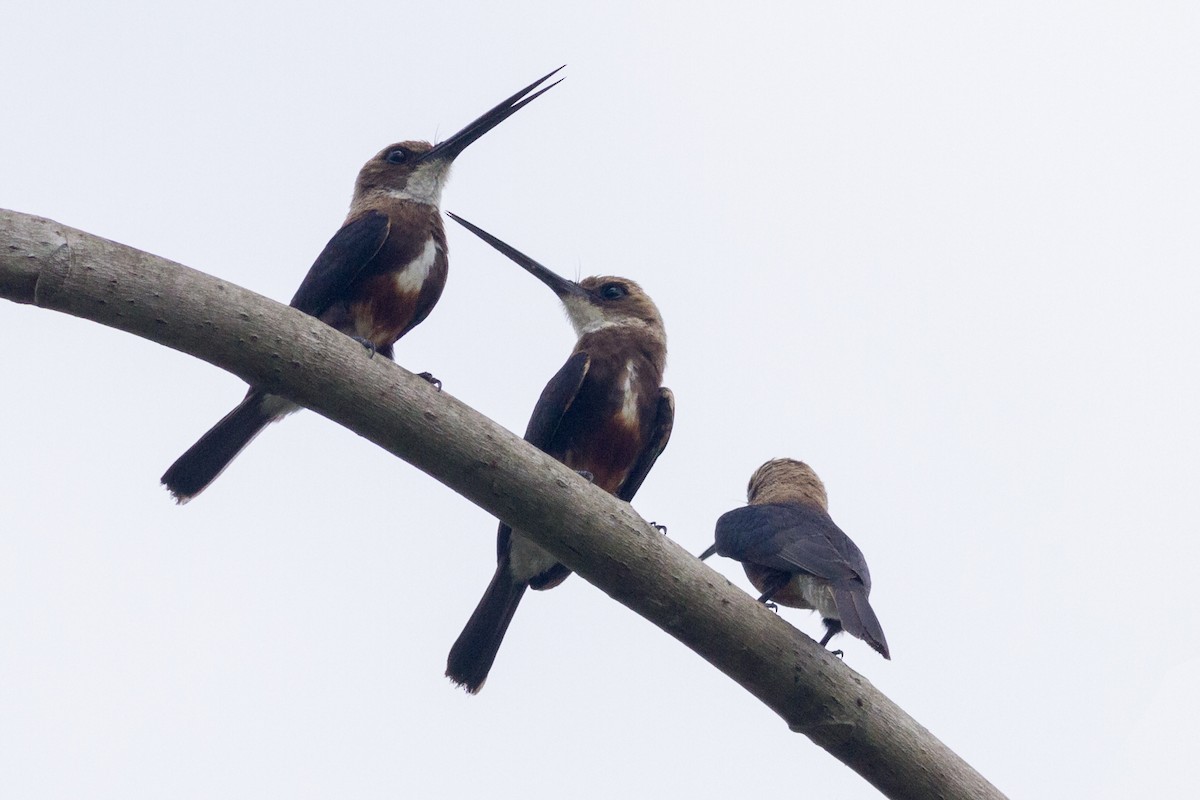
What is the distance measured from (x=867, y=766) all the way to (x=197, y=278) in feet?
9.42

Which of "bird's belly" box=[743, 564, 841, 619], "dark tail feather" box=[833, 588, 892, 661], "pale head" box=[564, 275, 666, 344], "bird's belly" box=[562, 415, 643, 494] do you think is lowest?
"dark tail feather" box=[833, 588, 892, 661]

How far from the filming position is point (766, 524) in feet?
21.6

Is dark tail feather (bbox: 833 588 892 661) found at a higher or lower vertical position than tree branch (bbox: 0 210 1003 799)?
higher

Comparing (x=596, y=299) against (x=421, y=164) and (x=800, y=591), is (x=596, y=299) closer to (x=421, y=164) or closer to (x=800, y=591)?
(x=421, y=164)

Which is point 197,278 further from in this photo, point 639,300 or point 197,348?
point 639,300

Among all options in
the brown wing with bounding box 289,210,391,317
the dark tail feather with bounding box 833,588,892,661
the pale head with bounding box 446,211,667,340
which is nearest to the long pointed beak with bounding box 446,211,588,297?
the pale head with bounding box 446,211,667,340

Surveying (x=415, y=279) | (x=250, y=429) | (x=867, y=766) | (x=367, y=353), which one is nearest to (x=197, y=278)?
(x=367, y=353)

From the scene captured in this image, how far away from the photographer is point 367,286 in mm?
6609

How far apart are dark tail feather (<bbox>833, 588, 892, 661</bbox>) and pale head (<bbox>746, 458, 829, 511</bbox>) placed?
1.66 m

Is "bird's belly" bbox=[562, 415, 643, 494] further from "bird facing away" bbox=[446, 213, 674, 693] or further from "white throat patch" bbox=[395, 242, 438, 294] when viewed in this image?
"white throat patch" bbox=[395, 242, 438, 294]

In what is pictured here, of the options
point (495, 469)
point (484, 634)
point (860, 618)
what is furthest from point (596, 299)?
point (495, 469)

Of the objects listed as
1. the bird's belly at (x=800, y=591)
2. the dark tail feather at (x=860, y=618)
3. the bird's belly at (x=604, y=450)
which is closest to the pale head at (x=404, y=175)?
the bird's belly at (x=604, y=450)

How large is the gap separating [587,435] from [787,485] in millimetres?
1580

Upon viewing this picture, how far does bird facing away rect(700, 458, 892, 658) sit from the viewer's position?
5801mm
